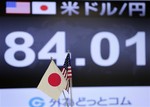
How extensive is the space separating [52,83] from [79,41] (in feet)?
3.36

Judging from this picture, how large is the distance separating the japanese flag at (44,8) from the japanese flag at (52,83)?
41.0 inches

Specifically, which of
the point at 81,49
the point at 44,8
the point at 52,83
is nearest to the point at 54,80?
the point at 52,83

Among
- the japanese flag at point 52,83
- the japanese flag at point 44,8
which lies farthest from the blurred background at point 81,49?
the japanese flag at point 52,83

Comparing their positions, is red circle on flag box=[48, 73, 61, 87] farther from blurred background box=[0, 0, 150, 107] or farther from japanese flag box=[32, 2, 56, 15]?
japanese flag box=[32, 2, 56, 15]

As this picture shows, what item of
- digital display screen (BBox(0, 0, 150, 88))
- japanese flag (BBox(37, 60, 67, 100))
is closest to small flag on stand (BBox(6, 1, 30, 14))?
digital display screen (BBox(0, 0, 150, 88))

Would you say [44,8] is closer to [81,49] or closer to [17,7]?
[17,7]

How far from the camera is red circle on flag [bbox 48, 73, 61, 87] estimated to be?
304 cm

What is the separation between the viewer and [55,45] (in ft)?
12.8

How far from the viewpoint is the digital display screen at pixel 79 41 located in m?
3.86

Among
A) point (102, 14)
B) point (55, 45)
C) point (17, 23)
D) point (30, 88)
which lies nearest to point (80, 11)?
point (102, 14)

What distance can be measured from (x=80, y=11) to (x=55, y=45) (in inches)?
20.8

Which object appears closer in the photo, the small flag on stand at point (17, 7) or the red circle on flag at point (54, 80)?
the red circle on flag at point (54, 80)

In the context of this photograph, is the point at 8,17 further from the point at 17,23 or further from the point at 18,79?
the point at 18,79

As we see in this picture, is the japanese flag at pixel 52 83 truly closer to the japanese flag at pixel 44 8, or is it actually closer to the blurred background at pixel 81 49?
the blurred background at pixel 81 49
